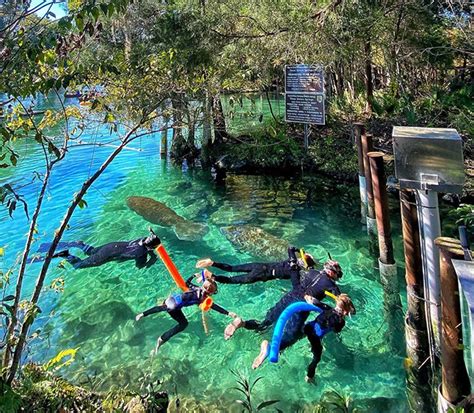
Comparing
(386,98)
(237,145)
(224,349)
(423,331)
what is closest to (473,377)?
(423,331)

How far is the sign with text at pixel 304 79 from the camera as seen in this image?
1034 centimetres

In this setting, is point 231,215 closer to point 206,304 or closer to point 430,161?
point 206,304

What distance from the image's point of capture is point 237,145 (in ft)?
43.1

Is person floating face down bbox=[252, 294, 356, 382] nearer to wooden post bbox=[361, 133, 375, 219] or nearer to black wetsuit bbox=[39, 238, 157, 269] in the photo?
black wetsuit bbox=[39, 238, 157, 269]

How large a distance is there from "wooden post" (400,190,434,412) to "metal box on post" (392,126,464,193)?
0.41m

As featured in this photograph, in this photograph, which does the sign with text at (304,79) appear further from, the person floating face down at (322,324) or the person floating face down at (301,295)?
the person floating face down at (322,324)

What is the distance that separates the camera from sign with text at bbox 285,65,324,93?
10.3 metres

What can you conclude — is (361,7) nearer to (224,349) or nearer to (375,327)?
(375,327)

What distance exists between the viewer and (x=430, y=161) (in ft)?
11.7

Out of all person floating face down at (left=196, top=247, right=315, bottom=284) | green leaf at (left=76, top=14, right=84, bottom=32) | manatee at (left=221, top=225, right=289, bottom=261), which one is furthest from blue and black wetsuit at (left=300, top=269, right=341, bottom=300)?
green leaf at (left=76, top=14, right=84, bottom=32)

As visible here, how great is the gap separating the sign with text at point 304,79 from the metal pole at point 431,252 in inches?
292

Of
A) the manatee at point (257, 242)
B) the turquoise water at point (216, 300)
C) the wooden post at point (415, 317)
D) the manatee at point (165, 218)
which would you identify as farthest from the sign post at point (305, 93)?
the wooden post at point (415, 317)

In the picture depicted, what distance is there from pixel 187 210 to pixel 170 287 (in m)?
3.64

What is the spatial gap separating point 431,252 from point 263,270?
106 inches
